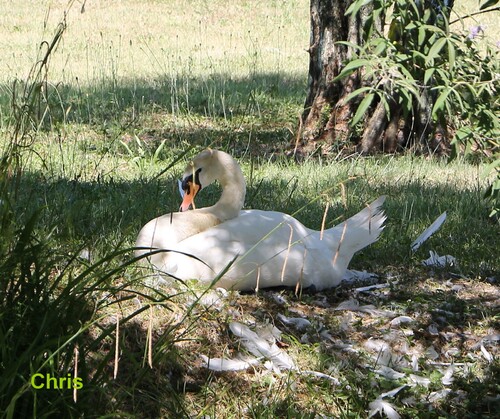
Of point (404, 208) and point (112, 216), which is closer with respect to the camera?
point (112, 216)

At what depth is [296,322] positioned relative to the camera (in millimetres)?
4789

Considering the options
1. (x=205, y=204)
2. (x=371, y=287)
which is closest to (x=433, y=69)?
(x=371, y=287)

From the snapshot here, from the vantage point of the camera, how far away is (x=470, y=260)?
5.98 meters

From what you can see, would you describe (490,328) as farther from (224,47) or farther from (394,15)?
(224,47)

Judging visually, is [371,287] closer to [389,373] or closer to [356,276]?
[356,276]

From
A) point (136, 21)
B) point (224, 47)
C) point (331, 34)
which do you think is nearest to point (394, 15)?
point (331, 34)

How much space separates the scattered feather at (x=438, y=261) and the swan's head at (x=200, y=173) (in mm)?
1545

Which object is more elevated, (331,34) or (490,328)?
(331,34)

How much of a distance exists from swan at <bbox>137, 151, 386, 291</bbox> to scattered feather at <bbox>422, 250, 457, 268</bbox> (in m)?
0.46

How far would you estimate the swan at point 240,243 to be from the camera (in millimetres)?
4887

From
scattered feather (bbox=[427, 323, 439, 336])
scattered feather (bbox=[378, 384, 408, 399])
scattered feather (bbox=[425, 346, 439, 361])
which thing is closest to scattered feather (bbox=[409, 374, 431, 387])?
scattered feather (bbox=[378, 384, 408, 399])

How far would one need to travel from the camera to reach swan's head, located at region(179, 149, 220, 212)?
5371mm

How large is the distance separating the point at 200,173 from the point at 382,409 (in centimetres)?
200

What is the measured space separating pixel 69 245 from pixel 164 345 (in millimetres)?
1404
